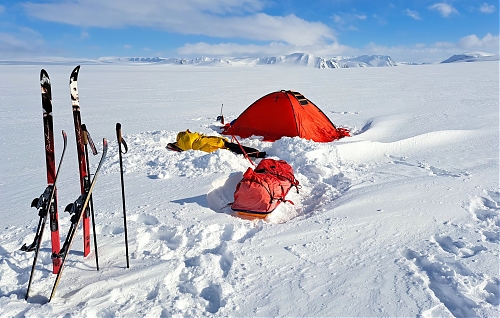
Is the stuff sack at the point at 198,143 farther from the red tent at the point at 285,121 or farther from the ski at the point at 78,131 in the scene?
the ski at the point at 78,131

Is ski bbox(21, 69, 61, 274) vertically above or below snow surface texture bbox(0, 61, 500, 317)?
above

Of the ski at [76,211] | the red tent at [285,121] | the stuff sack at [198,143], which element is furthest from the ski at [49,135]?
the red tent at [285,121]

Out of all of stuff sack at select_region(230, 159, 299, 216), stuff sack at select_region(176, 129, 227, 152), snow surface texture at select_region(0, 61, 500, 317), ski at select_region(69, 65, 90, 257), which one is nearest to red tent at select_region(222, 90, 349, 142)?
snow surface texture at select_region(0, 61, 500, 317)

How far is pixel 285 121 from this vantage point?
6.81 meters

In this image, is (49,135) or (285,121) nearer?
(49,135)

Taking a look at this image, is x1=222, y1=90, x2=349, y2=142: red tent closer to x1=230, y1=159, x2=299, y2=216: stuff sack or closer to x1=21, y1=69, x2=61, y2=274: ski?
x1=230, y1=159, x2=299, y2=216: stuff sack

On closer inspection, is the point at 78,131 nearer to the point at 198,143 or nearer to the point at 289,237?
the point at 289,237

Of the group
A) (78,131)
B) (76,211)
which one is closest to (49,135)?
(78,131)

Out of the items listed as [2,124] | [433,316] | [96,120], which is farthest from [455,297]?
[2,124]

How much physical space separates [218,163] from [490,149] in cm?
415

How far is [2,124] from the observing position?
913 cm

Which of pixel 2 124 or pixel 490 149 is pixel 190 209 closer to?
pixel 490 149

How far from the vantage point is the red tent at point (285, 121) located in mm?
6727

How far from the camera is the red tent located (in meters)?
6.73
